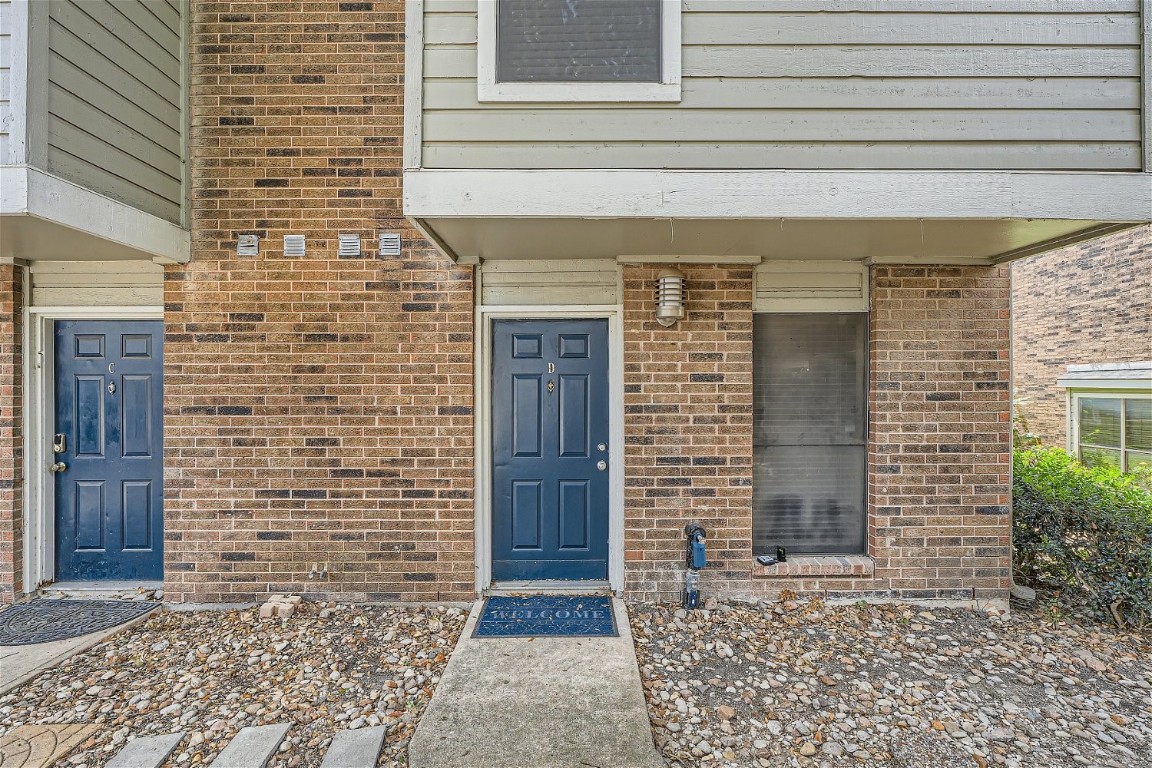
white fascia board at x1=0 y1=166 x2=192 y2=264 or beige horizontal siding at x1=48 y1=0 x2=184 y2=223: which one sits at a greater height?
beige horizontal siding at x1=48 y1=0 x2=184 y2=223

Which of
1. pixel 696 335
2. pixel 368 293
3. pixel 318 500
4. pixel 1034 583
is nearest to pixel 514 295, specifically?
pixel 368 293

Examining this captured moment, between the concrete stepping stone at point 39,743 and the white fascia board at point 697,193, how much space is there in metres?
2.91

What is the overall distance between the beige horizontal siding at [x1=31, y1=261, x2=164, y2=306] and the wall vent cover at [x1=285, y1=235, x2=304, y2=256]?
3.27 feet

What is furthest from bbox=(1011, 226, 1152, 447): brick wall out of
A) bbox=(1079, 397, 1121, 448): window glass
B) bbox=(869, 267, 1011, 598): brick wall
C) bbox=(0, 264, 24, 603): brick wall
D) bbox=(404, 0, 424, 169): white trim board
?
bbox=(0, 264, 24, 603): brick wall

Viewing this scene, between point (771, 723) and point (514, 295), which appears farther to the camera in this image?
point (514, 295)

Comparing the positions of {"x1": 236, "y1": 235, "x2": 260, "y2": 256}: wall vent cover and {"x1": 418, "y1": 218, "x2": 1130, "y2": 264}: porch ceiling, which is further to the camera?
{"x1": 236, "y1": 235, "x2": 260, "y2": 256}: wall vent cover

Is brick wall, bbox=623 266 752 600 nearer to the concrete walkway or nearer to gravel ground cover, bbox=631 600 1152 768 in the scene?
gravel ground cover, bbox=631 600 1152 768

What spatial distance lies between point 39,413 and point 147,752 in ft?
9.31

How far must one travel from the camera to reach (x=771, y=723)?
2.45m

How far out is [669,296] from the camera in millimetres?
3453

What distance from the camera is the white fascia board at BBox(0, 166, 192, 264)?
8.20 feet

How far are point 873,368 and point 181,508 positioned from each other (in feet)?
16.3

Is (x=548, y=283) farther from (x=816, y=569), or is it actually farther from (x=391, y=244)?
(x=816, y=569)

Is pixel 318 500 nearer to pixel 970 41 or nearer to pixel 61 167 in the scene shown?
→ pixel 61 167
